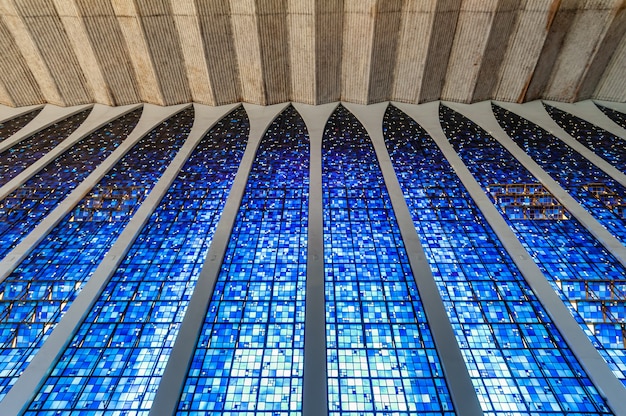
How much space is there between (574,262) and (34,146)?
11.1 metres

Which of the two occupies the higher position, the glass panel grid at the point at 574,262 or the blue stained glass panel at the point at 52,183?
the blue stained glass panel at the point at 52,183

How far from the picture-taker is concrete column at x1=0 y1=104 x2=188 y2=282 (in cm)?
601

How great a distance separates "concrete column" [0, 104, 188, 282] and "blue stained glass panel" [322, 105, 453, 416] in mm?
4571

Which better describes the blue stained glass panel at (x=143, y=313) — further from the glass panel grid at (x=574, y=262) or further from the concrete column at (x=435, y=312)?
the glass panel grid at (x=574, y=262)

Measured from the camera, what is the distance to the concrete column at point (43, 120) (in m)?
9.37

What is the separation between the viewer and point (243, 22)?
9672mm

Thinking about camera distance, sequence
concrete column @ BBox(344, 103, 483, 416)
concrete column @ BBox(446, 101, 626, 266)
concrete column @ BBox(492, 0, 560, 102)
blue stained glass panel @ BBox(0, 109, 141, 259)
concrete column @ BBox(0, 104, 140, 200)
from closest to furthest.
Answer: concrete column @ BBox(344, 103, 483, 416), concrete column @ BBox(446, 101, 626, 266), blue stained glass panel @ BBox(0, 109, 141, 259), concrete column @ BBox(0, 104, 140, 200), concrete column @ BBox(492, 0, 560, 102)

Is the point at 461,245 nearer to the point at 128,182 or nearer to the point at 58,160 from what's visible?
the point at 128,182

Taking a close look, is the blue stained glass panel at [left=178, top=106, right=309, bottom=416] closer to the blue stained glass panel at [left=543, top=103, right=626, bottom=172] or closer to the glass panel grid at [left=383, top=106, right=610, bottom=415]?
the glass panel grid at [left=383, top=106, right=610, bottom=415]

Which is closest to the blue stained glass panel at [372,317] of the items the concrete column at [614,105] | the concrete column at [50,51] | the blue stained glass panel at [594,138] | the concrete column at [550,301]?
the concrete column at [550,301]

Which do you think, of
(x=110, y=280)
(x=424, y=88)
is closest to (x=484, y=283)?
(x=110, y=280)

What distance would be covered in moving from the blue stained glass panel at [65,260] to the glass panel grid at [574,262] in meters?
6.08

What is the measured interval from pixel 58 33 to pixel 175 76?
2904mm

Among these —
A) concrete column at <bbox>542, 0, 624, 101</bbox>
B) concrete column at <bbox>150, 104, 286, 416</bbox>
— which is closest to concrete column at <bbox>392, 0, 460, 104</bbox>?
concrete column at <bbox>542, 0, 624, 101</bbox>
